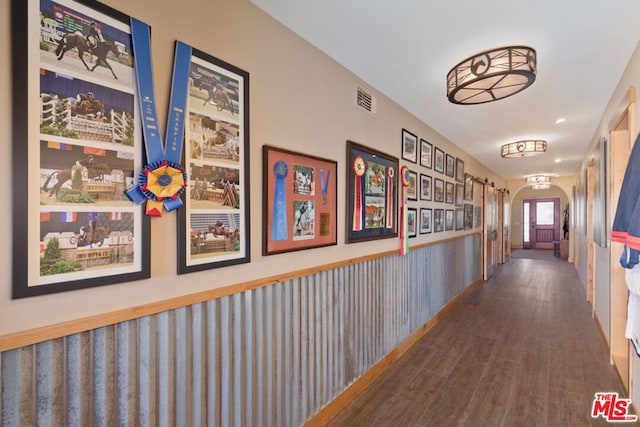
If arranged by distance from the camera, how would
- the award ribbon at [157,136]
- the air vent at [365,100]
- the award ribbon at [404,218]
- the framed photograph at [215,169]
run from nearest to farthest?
the award ribbon at [157,136] < the framed photograph at [215,169] < the air vent at [365,100] < the award ribbon at [404,218]

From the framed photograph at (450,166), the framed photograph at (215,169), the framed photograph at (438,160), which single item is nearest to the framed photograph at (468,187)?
the framed photograph at (450,166)

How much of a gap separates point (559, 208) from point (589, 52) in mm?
12344

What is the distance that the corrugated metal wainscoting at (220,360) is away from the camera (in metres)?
1.01

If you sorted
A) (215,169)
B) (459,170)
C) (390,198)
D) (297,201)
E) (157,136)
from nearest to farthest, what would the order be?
(157,136)
(215,169)
(297,201)
(390,198)
(459,170)

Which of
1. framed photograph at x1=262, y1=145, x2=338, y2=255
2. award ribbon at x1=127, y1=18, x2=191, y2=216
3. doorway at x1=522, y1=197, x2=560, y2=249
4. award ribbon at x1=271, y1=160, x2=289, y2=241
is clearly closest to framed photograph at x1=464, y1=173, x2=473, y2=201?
framed photograph at x1=262, y1=145, x2=338, y2=255

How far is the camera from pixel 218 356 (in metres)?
1.48

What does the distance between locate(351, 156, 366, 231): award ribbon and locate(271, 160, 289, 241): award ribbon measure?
776 mm

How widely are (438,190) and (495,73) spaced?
245 centimetres

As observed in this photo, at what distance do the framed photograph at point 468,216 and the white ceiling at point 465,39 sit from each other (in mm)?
2472

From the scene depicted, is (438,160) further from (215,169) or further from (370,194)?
(215,169)

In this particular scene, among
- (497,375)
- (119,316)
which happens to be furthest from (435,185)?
(119,316)

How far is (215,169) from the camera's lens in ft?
4.80

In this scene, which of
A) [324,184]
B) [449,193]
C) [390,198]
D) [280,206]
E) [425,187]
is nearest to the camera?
[280,206]

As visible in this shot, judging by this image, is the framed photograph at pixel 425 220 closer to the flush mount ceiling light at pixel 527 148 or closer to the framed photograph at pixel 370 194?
the framed photograph at pixel 370 194
